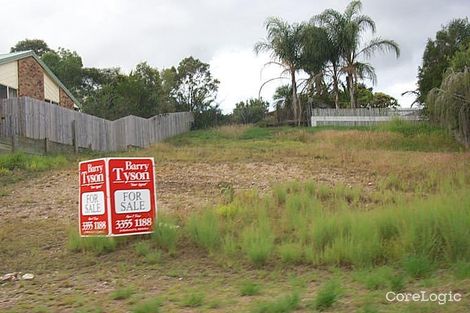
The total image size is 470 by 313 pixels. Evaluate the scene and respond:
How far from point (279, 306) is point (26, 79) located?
27133 millimetres

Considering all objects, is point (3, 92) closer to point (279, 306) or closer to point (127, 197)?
point (127, 197)

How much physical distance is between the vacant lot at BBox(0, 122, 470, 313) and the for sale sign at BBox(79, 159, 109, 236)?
0.89 feet

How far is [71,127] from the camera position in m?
24.1

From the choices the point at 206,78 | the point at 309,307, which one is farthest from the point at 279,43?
the point at 309,307

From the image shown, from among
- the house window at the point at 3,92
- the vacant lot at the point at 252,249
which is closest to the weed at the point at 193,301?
the vacant lot at the point at 252,249

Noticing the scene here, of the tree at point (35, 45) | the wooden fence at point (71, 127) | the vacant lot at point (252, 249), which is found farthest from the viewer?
the tree at point (35, 45)

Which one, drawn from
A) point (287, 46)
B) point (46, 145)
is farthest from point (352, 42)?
point (46, 145)

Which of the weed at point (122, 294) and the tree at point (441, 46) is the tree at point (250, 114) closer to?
the tree at point (441, 46)

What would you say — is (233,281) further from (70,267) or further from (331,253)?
(70,267)

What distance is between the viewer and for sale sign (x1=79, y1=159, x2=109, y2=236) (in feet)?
32.0

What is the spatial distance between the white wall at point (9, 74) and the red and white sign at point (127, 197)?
775 inches

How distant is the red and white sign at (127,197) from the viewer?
972cm

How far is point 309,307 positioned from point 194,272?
2528mm

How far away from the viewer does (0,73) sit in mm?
27547
